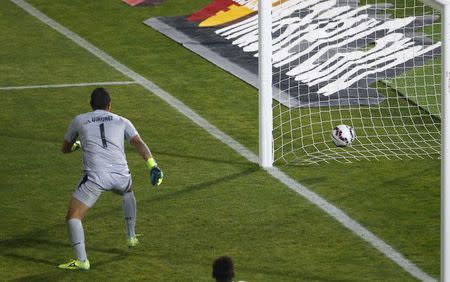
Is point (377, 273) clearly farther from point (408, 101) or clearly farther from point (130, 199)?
point (408, 101)

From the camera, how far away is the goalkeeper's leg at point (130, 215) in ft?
Result: 46.4

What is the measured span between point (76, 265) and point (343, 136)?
5223 mm

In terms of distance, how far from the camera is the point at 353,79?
21.4 meters

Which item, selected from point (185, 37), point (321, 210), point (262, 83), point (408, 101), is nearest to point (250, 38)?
point (185, 37)

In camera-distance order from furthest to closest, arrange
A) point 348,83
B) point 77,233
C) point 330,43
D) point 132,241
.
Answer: point 330,43, point 348,83, point 132,241, point 77,233

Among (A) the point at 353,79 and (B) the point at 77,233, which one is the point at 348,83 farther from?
(B) the point at 77,233

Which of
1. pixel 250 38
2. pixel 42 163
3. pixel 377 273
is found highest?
pixel 250 38

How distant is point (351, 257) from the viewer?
14.2 meters

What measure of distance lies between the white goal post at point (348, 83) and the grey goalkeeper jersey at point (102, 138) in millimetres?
3792

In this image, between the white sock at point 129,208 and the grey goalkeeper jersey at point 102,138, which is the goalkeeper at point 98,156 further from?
the white sock at point 129,208

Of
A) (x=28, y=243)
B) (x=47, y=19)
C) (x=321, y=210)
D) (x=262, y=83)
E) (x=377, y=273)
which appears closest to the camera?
(x=377, y=273)

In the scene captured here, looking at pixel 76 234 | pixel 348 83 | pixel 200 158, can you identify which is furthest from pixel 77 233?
pixel 348 83

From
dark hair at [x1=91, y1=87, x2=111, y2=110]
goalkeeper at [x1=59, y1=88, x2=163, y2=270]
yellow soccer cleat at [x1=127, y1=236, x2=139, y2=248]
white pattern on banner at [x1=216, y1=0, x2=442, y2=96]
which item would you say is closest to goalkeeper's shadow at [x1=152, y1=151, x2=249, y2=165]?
white pattern on banner at [x1=216, y1=0, x2=442, y2=96]

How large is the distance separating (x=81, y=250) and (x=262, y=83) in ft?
14.3
